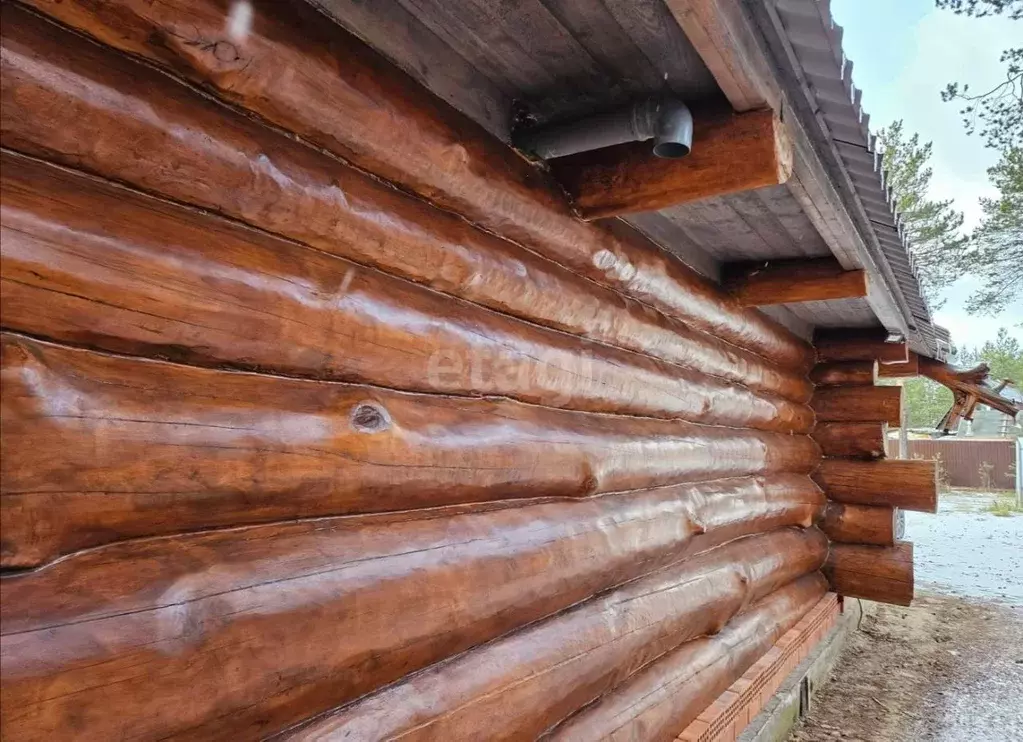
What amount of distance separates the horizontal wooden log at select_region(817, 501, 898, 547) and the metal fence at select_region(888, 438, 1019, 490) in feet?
55.8

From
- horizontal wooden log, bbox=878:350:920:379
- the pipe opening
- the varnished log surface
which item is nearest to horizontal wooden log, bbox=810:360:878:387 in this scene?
the varnished log surface

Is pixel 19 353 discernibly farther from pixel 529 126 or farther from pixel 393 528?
pixel 529 126

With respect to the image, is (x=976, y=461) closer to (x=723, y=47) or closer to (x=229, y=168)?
(x=723, y=47)

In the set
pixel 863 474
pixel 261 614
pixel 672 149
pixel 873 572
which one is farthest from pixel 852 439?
pixel 261 614

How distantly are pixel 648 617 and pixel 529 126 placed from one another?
2.38m

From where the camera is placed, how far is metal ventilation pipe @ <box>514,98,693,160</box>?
231cm

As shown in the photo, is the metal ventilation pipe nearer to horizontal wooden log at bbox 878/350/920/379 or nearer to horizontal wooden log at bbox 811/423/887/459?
horizontal wooden log at bbox 811/423/887/459

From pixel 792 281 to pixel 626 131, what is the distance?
8.12 ft

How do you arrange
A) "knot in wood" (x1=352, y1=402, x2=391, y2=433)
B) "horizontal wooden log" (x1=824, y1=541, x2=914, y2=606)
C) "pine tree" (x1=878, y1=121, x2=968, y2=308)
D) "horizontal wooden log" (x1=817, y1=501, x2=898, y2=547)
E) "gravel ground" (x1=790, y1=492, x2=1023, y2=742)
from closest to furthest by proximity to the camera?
"knot in wood" (x1=352, y1=402, x2=391, y2=433)
"gravel ground" (x1=790, y1=492, x2=1023, y2=742)
"horizontal wooden log" (x1=824, y1=541, x2=914, y2=606)
"horizontal wooden log" (x1=817, y1=501, x2=898, y2=547)
"pine tree" (x1=878, y1=121, x2=968, y2=308)

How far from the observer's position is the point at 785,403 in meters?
5.96

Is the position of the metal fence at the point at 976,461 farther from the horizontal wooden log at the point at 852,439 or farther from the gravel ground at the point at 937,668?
the horizontal wooden log at the point at 852,439

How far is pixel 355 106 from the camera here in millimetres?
1972

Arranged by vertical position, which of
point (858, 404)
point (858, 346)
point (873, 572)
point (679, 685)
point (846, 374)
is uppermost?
point (858, 346)

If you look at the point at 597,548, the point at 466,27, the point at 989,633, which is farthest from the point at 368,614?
the point at 989,633
